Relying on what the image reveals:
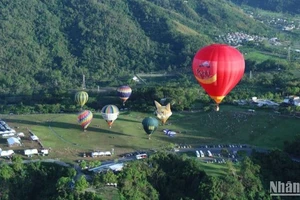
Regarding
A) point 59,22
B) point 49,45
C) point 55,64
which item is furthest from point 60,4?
point 55,64

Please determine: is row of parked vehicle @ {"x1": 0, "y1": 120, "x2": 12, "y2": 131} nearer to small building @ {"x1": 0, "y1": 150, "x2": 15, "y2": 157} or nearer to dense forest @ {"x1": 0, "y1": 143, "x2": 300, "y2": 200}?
small building @ {"x1": 0, "y1": 150, "x2": 15, "y2": 157}

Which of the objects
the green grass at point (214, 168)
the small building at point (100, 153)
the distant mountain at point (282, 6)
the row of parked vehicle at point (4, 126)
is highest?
the distant mountain at point (282, 6)

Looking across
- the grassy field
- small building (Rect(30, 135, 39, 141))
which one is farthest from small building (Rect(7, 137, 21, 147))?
small building (Rect(30, 135, 39, 141))

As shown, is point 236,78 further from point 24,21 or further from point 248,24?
point 248,24

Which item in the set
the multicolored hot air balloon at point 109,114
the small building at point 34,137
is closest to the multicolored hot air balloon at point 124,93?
the multicolored hot air balloon at point 109,114

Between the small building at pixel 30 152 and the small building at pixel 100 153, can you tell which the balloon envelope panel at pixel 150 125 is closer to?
the small building at pixel 100 153

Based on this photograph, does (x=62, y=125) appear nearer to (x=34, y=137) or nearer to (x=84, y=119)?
(x=84, y=119)
